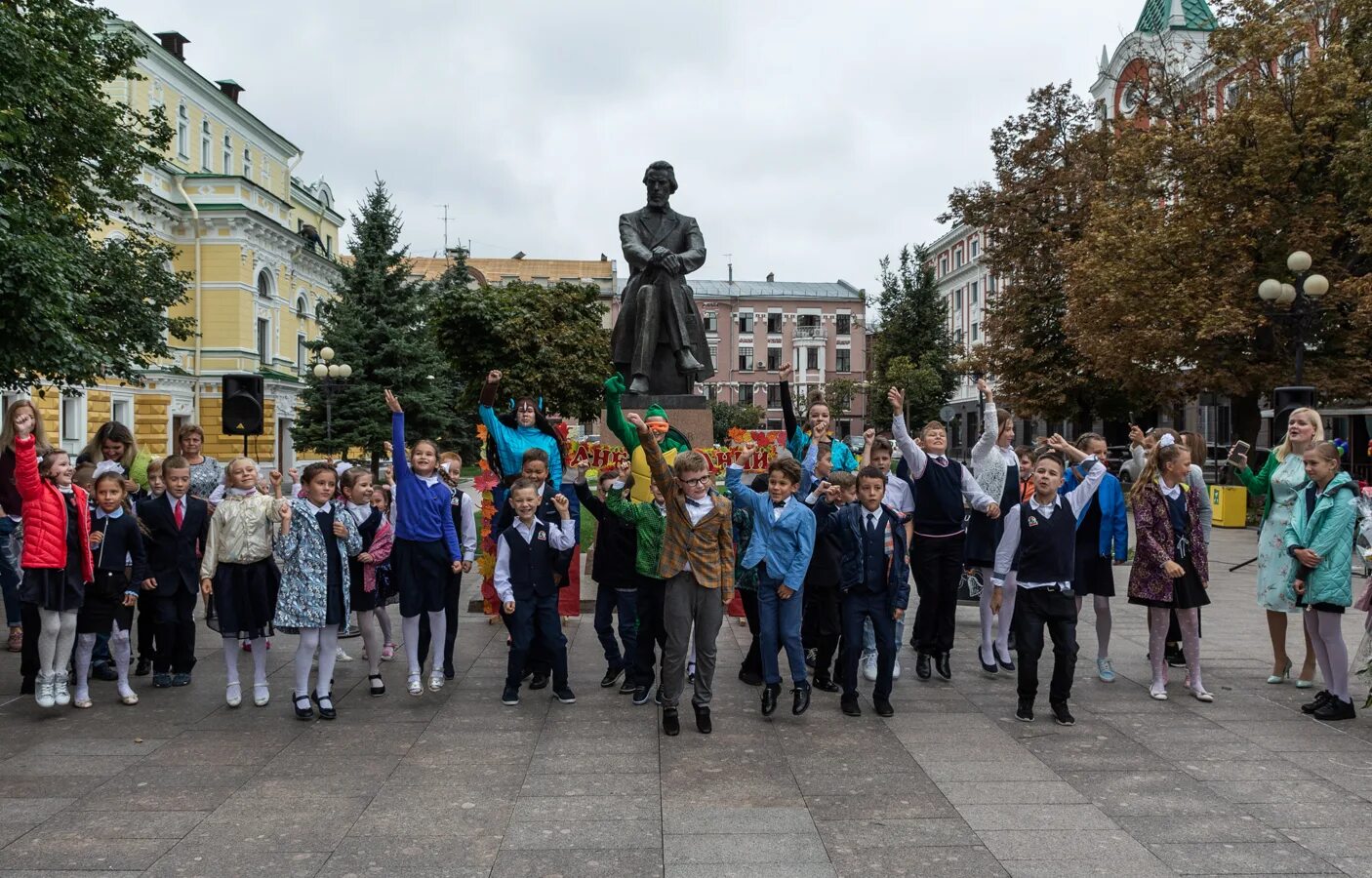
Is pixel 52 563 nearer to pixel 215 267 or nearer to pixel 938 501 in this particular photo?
pixel 938 501

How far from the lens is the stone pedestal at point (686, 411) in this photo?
1097cm

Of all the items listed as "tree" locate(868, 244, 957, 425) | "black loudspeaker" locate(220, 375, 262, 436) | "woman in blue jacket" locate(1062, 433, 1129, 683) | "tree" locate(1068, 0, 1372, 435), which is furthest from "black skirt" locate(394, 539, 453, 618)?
"tree" locate(868, 244, 957, 425)

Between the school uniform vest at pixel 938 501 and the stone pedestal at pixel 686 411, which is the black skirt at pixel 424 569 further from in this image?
the stone pedestal at pixel 686 411

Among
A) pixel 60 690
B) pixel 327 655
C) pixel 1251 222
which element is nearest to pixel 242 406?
pixel 60 690

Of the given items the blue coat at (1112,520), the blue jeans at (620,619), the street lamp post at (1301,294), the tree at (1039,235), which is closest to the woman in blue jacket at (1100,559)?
the blue coat at (1112,520)

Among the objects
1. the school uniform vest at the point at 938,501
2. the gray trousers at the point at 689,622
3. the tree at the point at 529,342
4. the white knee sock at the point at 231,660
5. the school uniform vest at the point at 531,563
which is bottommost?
the white knee sock at the point at 231,660

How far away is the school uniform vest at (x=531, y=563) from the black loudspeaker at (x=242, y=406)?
7493 millimetres

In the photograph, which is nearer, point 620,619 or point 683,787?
point 683,787

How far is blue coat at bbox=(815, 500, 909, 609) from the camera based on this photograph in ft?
→ 21.8

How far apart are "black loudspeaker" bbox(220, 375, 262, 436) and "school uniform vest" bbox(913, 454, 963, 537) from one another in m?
8.88

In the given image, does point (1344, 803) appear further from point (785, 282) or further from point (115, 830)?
point (785, 282)

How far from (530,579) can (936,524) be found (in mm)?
2818

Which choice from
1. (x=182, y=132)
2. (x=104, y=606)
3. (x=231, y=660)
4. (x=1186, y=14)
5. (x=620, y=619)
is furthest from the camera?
(x=1186, y=14)

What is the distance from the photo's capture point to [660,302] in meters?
11.3
